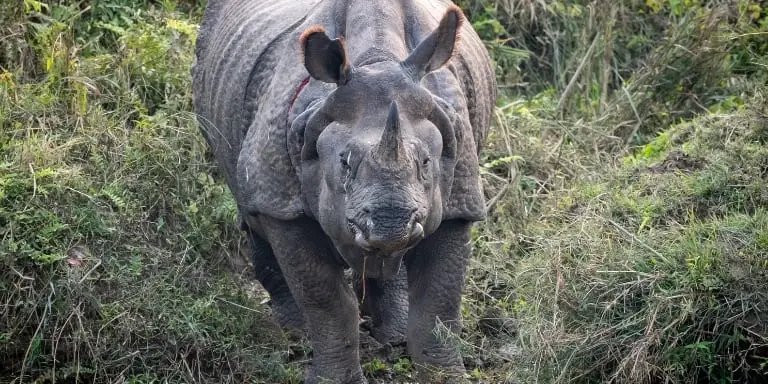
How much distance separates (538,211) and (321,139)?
10.2ft

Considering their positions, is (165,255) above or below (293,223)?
below

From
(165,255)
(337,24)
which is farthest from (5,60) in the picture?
(337,24)

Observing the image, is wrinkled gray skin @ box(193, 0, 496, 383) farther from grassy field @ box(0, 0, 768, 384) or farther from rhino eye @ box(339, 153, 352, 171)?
grassy field @ box(0, 0, 768, 384)

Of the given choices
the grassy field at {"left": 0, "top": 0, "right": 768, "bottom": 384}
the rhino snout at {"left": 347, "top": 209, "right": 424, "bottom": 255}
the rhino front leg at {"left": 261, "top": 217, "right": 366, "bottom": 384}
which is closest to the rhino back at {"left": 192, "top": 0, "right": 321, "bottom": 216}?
the rhino front leg at {"left": 261, "top": 217, "right": 366, "bottom": 384}

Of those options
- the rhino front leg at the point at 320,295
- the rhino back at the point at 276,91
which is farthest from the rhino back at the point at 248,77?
the rhino front leg at the point at 320,295

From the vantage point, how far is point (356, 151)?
577 centimetres

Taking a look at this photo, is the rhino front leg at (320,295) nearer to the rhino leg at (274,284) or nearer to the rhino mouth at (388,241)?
the rhino mouth at (388,241)

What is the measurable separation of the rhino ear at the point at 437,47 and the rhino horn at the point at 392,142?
477 millimetres

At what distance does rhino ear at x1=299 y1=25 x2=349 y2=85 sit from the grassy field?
1353mm

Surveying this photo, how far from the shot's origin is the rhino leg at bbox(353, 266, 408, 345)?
24.8 ft

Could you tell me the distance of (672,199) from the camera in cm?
754

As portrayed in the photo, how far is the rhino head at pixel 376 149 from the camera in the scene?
5.59 meters

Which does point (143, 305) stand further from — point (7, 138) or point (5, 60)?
point (5, 60)

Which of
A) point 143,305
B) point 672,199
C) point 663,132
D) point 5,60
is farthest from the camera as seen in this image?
point 663,132
